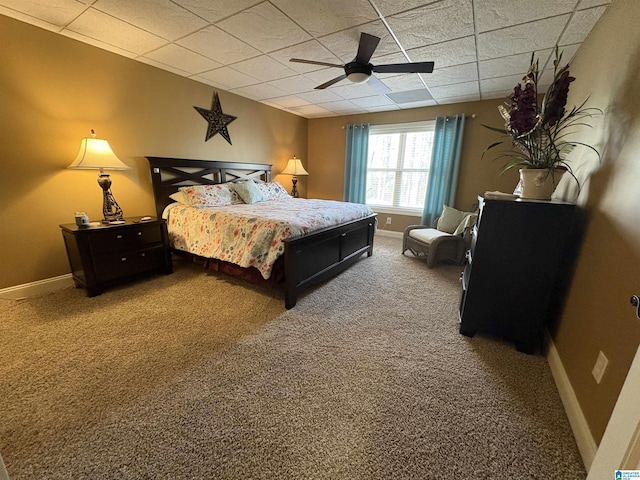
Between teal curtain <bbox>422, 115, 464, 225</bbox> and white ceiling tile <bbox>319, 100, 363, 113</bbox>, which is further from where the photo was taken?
white ceiling tile <bbox>319, 100, 363, 113</bbox>

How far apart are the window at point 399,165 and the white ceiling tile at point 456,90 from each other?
699 millimetres

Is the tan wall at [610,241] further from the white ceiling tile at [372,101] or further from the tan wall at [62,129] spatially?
the tan wall at [62,129]

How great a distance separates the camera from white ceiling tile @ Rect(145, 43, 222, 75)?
8.57 ft

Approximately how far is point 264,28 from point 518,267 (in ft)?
8.85

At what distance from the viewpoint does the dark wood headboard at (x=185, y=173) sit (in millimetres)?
3233

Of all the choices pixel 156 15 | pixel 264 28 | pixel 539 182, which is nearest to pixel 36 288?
pixel 156 15

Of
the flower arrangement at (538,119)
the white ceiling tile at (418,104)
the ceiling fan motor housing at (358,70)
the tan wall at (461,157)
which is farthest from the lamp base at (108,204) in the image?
the white ceiling tile at (418,104)

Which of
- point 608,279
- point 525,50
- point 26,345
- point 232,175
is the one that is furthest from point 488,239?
point 232,175

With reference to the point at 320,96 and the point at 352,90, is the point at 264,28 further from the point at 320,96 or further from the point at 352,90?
the point at 320,96

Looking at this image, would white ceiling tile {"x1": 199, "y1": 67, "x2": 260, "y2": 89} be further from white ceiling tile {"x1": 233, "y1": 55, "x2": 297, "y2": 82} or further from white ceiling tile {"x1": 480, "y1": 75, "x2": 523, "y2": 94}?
white ceiling tile {"x1": 480, "y1": 75, "x2": 523, "y2": 94}

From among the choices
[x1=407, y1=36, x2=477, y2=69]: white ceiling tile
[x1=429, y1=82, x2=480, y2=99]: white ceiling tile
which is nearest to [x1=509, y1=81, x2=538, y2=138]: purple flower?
[x1=407, y1=36, x2=477, y2=69]: white ceiling tile

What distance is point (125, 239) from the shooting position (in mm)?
2609

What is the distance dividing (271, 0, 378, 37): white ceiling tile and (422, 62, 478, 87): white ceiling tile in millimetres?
1369

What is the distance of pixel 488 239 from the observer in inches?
69.2
